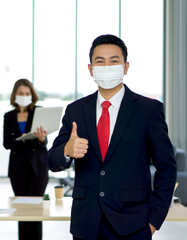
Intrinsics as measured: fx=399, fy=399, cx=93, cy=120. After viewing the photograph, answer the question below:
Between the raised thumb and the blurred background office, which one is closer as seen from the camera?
the raised thumb

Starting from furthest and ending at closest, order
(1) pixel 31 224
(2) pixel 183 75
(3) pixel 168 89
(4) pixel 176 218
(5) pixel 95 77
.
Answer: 1. (3) pixel 168 89
2. (2) pixel 183 75
3. (1) pixel 31 224
4. (4) pixel 176 218
5. (5) pixel 95 77

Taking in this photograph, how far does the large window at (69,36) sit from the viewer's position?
836 cm

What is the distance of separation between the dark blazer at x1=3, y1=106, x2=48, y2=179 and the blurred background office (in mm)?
4686

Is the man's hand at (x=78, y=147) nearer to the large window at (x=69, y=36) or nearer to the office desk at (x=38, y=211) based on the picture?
the office desk at (x=38, y=211)

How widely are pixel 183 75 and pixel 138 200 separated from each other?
6.15 metres

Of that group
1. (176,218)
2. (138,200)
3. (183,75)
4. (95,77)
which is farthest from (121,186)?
(183,75)

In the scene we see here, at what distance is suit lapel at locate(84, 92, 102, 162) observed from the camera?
1652mm

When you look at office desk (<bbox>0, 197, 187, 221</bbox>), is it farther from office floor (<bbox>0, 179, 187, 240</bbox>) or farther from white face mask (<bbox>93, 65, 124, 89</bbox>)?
office floor (<bbox>0, 179, 187, 240</bbox>)

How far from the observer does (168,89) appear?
8.38m

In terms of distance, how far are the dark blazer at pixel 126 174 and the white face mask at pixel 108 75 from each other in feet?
0.33

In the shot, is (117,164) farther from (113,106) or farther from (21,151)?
(21,151)


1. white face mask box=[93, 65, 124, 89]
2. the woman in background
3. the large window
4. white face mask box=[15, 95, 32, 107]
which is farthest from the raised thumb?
the large window

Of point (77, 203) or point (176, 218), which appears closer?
point (77, 203)

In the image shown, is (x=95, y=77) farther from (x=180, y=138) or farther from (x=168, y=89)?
(x=168, y=89)
